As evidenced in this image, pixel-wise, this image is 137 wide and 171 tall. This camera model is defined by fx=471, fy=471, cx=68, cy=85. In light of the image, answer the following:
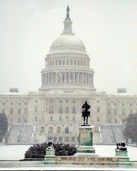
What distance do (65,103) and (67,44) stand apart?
85.1 feet

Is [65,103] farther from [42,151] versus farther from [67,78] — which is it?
[42,151]

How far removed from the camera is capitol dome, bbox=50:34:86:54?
544 feet

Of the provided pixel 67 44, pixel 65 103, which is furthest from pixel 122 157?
pixel 67 44

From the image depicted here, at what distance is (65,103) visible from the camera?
150 metres

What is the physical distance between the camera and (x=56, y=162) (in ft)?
126

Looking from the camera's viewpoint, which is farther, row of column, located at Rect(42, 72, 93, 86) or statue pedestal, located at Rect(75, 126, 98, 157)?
row of column, located at Rect(42, 72, 93, 86)

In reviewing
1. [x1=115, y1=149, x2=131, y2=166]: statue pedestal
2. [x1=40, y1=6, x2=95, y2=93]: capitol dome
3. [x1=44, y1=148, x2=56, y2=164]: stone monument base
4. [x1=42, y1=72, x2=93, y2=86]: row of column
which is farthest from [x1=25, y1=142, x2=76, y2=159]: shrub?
[x1=42, y1=72, x2=93, y2=86]: row of column

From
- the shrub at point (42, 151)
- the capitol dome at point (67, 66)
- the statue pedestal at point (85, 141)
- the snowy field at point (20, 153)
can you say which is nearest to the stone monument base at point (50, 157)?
the statue pedestal at point (85, 141)

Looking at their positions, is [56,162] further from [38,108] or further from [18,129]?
[38,108]

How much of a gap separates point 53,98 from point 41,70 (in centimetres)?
1940

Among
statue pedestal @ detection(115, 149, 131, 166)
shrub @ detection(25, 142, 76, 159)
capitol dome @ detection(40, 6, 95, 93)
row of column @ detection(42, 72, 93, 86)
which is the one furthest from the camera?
row of column @ detection(42, 72, 93, 86)

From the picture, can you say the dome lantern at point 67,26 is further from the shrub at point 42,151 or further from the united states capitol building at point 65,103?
the shrub at point 42,151

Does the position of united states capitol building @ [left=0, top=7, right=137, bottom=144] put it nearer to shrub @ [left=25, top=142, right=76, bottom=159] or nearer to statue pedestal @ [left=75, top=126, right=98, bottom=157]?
shrub @ [left=25, top=142, right=76, bottom=159]

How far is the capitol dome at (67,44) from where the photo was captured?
165875 millimetres
